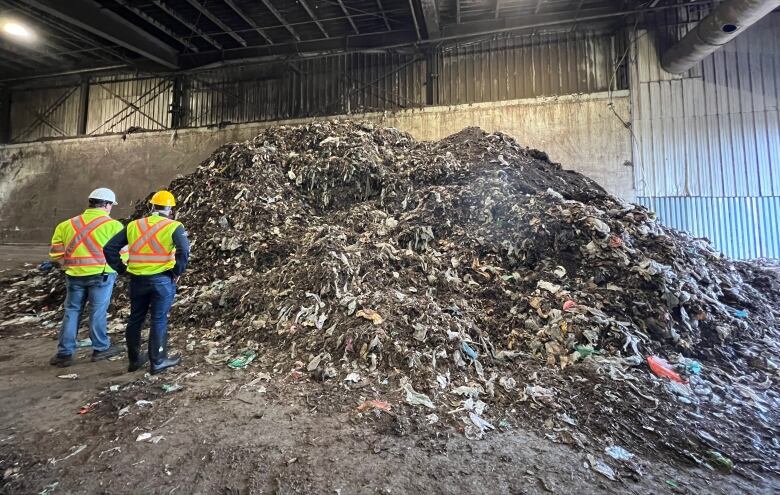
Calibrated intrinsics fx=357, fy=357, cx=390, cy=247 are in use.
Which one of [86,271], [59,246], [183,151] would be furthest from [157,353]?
[183,151]

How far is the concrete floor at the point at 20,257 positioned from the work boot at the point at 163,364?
19.5ft

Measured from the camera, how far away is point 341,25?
30.2 feet

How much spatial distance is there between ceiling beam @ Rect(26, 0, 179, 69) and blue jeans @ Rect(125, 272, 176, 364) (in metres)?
8.28

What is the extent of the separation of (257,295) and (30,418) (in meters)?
2.17

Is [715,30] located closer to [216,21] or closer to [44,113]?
[216,21]

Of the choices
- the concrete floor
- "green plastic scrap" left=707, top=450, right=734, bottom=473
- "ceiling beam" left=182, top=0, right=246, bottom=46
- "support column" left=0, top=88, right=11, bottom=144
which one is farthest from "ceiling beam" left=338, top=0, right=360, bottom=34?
"support column" left=0, top=88, right=11, bottom=144

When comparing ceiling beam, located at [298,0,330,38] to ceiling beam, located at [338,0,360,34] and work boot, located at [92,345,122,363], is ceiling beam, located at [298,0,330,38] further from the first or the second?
work boot, located at [92,345,122,363]

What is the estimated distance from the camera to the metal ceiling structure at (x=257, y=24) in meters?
8.19

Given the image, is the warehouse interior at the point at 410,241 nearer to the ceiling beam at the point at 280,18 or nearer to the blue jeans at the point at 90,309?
the ceiling beam at the point at 280,18

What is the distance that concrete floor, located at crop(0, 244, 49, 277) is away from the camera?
22.8 ft

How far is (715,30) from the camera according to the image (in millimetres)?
6383

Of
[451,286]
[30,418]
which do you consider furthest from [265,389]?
[451,286]

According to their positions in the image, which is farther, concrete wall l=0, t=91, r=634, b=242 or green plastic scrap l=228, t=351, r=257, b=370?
concrete wall l=0, t=91, r=634, b=242

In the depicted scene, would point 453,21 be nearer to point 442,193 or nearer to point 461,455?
point 442,193
